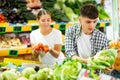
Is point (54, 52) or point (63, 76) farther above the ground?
point (63, 76)

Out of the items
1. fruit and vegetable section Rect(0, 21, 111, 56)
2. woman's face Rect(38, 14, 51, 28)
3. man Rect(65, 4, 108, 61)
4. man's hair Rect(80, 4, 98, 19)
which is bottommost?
fruit and vegetable section Rect(0, 21, 111, 56)

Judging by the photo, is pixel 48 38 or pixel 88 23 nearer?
pixel 88 23

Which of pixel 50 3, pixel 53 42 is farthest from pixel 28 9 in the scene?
pixel 53 42

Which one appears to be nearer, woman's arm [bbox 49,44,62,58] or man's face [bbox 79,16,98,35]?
man's face [bbox 79,16,98,35]

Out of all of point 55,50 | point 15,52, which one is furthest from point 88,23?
point 15,52

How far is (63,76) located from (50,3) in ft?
15.2

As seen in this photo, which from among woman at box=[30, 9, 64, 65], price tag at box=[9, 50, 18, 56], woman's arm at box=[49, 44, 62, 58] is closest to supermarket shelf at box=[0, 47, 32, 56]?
price tag at box=[9, 50, 18, 56]

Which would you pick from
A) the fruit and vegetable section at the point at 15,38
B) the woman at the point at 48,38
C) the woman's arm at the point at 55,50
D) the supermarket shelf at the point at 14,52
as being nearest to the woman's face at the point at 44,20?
the woman at the point at 48,38

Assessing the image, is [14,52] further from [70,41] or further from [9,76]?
[9,76]

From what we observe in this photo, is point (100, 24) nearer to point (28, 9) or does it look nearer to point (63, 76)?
point (28, 9)

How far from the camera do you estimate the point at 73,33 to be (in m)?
4.16

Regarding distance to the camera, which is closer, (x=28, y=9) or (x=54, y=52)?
(x=54, y=52)

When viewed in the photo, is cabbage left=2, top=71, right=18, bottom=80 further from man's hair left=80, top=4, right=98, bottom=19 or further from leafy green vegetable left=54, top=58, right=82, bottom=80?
man's hair left=80, top=4, right=98, bottom=19

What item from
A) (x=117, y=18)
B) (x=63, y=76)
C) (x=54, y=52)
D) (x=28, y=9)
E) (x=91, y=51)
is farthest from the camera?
(x=117, y=18)
